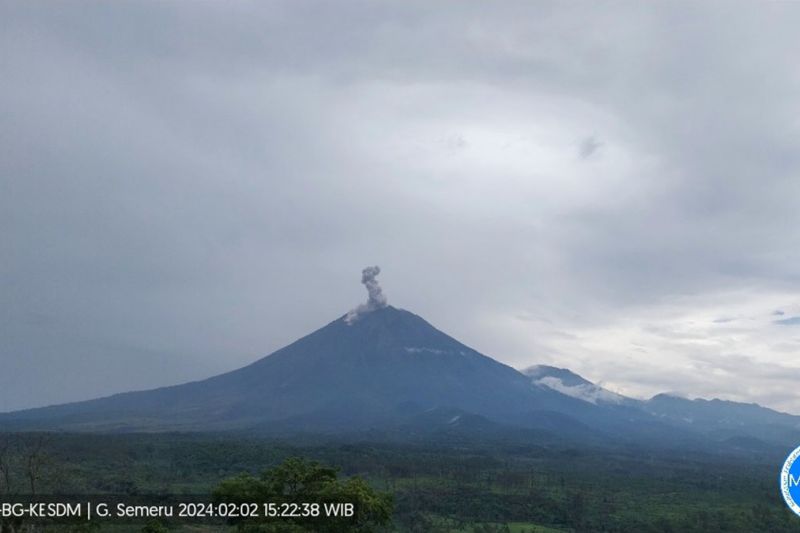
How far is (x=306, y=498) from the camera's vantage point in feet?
80.8

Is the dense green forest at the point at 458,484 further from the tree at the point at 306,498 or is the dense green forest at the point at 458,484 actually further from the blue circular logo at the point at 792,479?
the blue circular logo at the point at 792,479

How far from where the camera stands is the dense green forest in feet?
226

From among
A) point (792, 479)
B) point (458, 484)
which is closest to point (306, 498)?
point (792, 479)

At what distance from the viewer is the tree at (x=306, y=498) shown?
78.1 ft

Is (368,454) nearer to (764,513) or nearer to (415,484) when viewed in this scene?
(415,484)

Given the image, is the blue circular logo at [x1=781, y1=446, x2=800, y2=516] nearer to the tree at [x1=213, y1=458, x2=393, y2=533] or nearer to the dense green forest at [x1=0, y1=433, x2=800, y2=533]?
the tree at [x1=213, y1=458, x2=393, y2=533]

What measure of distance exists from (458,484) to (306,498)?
7354 cm

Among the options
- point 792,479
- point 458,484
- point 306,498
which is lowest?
point 458,484

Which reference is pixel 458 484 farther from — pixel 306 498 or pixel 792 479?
pixel 792 479

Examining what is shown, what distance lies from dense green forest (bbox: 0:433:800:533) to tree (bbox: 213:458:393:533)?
25900mm

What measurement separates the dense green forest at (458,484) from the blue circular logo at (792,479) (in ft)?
125

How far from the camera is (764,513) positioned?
3125 inches

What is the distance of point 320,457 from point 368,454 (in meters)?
11.1

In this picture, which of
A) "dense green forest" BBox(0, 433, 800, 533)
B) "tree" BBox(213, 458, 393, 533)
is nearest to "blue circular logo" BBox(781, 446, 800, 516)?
"tree" BBox(213, 458, 393, 533)
